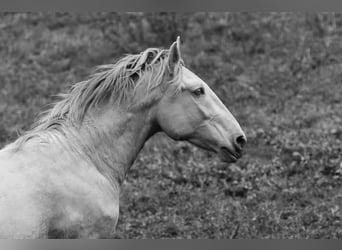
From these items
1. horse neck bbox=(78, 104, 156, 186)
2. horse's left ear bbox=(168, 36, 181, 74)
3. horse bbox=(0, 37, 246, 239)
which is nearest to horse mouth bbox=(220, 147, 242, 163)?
horse bbox=(0, 37, 246, 239)

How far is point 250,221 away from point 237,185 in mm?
841

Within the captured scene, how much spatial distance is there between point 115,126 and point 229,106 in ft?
19.2

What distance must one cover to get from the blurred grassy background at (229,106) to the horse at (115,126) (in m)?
2.27

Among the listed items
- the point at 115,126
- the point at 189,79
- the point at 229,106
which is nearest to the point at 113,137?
the point at 115,126

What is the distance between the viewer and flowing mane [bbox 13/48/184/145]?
3957 millimetres

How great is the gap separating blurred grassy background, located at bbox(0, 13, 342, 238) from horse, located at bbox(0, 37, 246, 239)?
7.44ft

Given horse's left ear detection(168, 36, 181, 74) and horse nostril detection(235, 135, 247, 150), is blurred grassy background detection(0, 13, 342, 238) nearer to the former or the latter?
horse's left ear detection(168, 36, 181, 74)

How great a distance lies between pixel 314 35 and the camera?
11.3 m

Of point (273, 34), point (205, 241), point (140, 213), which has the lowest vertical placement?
point (140, 213)

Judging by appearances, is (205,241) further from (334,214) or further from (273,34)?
(273,34)

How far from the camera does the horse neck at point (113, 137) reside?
12.9 feet

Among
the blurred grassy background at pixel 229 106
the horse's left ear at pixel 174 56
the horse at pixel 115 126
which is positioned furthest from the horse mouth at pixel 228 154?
the blurred grassy background at pixel 229 106

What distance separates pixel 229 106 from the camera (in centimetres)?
972

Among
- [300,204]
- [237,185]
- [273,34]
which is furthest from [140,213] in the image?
[273,34]
